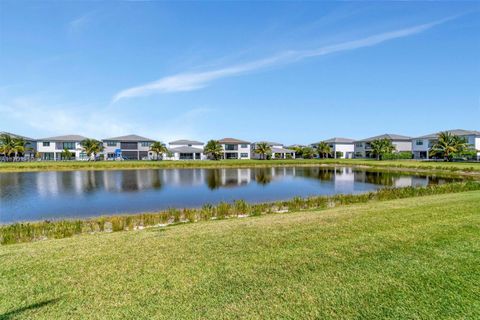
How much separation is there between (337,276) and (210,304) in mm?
2294

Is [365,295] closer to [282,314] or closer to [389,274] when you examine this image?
[389,274]

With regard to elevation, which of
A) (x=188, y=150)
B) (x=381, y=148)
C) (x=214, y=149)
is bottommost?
(x=381, y=148)

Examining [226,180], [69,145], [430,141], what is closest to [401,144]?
[430,141]

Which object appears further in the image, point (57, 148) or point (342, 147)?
point (342, 147)

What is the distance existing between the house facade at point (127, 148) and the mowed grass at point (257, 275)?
8105 centimetres

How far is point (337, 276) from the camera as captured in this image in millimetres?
5148

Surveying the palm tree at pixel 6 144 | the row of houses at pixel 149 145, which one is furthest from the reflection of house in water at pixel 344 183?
the palm tree at pixel 6 144

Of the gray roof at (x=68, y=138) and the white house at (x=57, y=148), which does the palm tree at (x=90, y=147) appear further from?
the gray roof at (x=68, y=138)

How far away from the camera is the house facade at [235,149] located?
92062mm

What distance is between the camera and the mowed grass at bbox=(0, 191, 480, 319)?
4.23 meters

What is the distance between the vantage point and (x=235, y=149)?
92.9 m

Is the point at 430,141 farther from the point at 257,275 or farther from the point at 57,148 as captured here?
the point at 57,148

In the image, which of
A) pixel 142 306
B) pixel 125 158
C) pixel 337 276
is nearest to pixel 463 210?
pixel 337 276

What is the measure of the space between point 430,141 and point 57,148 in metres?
104
